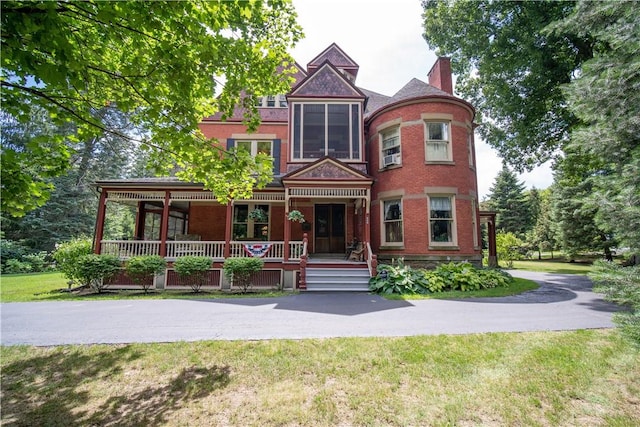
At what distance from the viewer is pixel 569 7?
11805 mm

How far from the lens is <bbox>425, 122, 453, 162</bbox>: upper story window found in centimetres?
1246

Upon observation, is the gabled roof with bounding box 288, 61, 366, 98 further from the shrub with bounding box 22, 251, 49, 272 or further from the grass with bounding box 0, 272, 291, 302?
the shrub with bounding box 22, 251, 49, 272

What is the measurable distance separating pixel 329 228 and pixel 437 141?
254 inches

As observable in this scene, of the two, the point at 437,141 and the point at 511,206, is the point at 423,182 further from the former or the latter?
the point at 511,206

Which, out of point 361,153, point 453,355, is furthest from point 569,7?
point 453,355

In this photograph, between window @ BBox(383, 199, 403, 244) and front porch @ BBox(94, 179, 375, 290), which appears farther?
window @ BBox(383, 199, 403, 244)

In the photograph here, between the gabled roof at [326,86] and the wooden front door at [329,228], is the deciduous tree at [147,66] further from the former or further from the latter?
the wooden front door at [329,228]

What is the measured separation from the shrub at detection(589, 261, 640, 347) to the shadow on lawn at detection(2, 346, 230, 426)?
4897 mm

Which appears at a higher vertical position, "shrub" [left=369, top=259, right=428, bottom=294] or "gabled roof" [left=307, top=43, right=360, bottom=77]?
"gabled roof" [left=307, top=43, right=360, bottom=77]

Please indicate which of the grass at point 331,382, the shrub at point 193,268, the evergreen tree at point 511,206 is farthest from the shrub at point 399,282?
the evergreen tree at point 511,206

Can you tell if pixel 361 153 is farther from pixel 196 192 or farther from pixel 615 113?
pixel 615 113

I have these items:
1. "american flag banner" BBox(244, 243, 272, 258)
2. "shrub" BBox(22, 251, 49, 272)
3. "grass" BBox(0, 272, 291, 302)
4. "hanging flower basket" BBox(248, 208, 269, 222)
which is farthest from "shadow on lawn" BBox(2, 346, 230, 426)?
"shrub" BBox(22, 251, 49, 272)

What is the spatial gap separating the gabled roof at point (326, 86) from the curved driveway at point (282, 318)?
31.6ft

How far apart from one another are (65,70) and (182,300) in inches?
300
